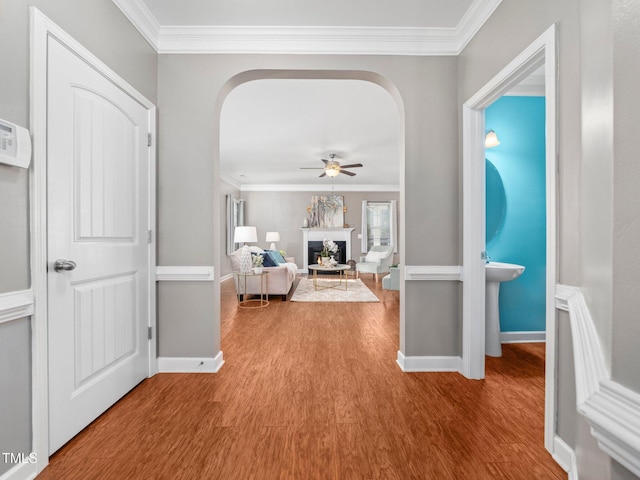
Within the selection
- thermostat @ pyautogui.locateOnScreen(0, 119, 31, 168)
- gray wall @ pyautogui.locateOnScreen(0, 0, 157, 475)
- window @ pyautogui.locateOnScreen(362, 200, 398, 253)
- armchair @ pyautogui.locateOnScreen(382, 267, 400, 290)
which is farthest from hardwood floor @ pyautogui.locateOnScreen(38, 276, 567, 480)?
window @ pyautogui.locateOnScreen(362, 200, 398, 253)

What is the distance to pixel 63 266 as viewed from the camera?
1492mm

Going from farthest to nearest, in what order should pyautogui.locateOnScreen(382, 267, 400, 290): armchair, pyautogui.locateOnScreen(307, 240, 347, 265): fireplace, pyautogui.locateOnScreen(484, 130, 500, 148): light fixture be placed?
pyautogui.locateOnScreen(307, 240, 347, 265): fireplace → pyautogui.locateOnScreen(382, 267, 400, 290): armchair → pyautogui.locateOnScreen(484, 130, 500, 148): light fixture

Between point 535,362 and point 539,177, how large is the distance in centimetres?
173

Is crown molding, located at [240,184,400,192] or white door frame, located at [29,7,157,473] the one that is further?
crown molding, located at [240,184,400,192]

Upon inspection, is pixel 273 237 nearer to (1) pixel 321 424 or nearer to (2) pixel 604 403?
(1) pixel 321 424

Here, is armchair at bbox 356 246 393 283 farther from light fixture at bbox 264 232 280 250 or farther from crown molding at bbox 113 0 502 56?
crown molding at bbox 113 0 502 56

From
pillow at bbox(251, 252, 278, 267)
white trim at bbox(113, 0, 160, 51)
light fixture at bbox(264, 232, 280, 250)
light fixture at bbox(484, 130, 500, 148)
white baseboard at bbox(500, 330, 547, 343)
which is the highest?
white trim at bbox(113, 0, 160, 51)

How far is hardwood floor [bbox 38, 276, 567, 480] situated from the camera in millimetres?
1398

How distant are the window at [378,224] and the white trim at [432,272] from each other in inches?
269

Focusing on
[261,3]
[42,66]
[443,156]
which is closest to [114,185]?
[42,66]

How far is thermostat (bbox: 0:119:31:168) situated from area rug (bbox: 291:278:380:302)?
414 cm

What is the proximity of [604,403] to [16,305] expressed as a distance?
74.0 inches

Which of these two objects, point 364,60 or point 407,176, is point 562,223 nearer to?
point 407,176

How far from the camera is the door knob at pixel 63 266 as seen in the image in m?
1.48
